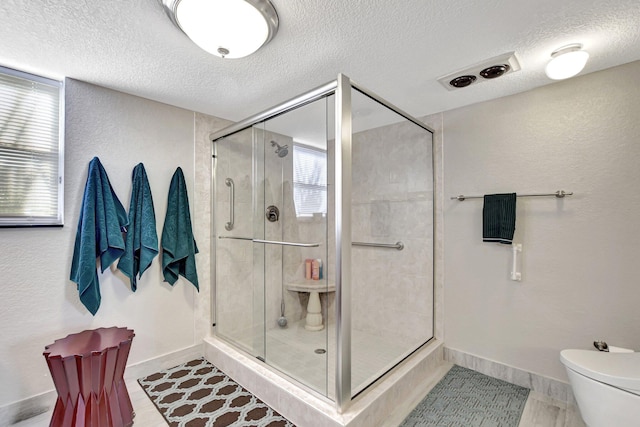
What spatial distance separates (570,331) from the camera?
1916 mm

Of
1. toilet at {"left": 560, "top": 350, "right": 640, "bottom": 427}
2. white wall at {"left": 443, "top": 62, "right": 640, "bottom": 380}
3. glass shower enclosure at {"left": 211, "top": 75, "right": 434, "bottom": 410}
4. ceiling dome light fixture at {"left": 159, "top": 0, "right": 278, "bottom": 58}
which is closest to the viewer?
ceiling dome light fixture at {"left": 159, "top": 0, "right": 278, "bottom": 58}

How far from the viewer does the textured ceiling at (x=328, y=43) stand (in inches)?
50.7

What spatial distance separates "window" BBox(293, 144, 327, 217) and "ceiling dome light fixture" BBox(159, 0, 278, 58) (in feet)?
2.20

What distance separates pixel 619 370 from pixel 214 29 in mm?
2628

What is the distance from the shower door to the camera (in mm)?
1829

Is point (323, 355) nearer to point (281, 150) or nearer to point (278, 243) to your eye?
point (278, 243)

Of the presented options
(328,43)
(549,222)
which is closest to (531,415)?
(549,222)

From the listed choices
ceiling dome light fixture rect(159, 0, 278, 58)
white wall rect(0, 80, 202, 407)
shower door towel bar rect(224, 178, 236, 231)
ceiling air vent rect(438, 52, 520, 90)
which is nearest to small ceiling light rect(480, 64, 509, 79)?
ceiling air vent rect(438, 52, 520, 90)

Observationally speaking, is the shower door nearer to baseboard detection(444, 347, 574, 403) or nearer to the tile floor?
the tile floor

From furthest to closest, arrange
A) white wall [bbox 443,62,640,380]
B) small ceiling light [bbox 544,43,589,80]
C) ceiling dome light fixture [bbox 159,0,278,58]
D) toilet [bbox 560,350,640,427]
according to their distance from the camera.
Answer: white wall [bbox 443,62,640,380] < small ceiling light [bbox 544,43,589,80] < toilet [bbox 560,350,640,427] < ceiling dome light fixture [bbox 159,0,278,58]

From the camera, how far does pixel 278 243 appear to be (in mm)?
2121

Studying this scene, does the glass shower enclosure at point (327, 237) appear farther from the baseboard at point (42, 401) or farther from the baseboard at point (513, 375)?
the baseboard at point (42, 401)

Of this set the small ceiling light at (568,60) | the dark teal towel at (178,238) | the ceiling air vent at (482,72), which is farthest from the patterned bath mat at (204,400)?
the small ceiling light at (568,60)

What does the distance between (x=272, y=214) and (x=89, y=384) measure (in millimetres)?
1382
